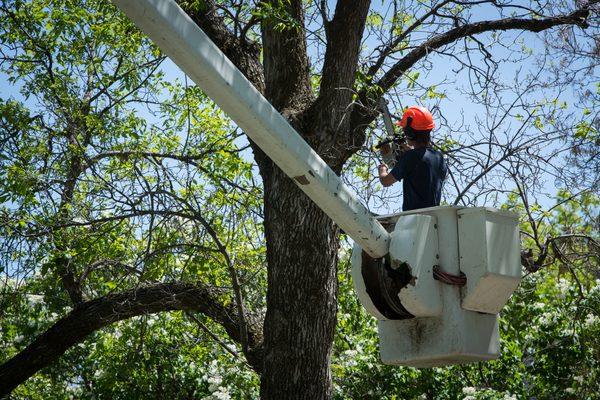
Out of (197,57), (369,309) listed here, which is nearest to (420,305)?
(369,309)

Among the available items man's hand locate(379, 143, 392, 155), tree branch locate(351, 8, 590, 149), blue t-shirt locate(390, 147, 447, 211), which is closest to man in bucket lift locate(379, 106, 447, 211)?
blue t-shirt locate(390, 147, 447, 211)

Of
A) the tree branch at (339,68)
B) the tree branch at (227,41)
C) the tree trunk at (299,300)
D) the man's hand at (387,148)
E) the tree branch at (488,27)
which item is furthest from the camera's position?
the tree branch at (488,27)

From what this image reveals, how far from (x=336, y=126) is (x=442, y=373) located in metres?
3.91

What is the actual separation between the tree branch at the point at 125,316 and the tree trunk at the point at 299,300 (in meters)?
1.74

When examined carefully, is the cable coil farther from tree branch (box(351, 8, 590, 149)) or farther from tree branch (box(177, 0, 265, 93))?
tree branch (box(177, 0, 265, 93))

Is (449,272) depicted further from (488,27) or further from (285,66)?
(488,27)

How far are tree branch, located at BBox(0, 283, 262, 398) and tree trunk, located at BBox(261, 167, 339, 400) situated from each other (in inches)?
68.7

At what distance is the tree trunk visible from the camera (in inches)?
233

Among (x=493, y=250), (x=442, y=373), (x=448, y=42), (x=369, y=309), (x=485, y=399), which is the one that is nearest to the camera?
(x=493, y=250)

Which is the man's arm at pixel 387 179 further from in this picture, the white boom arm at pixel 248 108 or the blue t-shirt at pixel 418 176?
the white boom arm at pixel 248 108

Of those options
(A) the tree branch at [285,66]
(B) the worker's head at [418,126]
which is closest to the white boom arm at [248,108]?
(B) the worker's head at [418,126]

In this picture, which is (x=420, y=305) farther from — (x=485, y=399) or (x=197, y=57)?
(x=485, y=399)

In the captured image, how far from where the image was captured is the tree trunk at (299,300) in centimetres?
591

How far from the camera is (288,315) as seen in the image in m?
5.98
